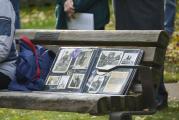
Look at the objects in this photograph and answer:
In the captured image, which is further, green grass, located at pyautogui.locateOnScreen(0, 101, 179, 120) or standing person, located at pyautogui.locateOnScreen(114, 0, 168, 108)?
green grass, located at pyautogui.locateOnScreen(0, 101, 179, 120)

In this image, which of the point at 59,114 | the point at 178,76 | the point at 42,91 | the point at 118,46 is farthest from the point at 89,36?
the point at 178,76

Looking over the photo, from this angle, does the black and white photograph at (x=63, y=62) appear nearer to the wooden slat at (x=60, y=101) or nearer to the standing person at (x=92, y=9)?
the wooden slat at (x=60, y=101)

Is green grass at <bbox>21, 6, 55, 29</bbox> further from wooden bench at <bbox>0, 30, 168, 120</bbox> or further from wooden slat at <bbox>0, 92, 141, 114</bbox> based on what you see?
wooden slat at <bbox>0, 92, 141, 114</bbox>

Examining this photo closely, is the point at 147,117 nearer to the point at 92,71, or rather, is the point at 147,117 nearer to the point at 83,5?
the point at 83,5

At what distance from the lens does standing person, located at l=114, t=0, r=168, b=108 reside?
5.70m

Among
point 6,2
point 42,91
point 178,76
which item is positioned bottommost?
point 178,76

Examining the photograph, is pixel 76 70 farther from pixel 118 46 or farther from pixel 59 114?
pixel 59 114

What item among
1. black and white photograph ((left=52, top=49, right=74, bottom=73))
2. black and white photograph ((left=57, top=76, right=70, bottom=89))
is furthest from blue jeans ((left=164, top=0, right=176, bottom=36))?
black and white photograph ((left=57, top=76, right=70, bottom=89))

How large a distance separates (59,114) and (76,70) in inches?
59.6

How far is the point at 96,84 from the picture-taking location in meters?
4.76

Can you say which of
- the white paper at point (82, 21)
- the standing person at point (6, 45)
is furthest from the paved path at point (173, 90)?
the standing person at point (6, 45)

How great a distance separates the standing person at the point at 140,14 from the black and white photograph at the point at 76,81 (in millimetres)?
1082

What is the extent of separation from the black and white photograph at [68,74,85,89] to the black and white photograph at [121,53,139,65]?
32cm

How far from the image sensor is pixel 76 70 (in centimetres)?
496
